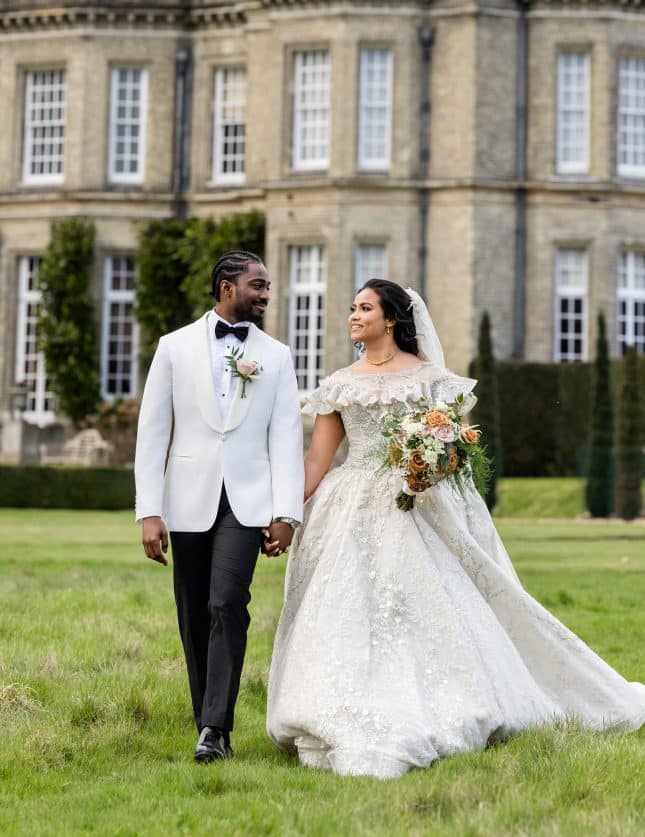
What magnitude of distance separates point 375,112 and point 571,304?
497cm

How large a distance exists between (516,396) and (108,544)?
12.2m

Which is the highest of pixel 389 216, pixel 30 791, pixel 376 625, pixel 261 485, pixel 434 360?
pixel 389 216

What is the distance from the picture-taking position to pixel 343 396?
708cm

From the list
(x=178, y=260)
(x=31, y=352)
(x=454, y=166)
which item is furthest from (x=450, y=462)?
(x=31, y=352)

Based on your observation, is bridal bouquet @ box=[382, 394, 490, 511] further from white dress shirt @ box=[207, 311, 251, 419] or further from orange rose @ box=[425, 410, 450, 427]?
white dress shirt @ box=[207, 311, 251, 419]

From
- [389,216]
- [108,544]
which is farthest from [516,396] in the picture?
[108,544]

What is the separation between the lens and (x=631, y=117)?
30453mm

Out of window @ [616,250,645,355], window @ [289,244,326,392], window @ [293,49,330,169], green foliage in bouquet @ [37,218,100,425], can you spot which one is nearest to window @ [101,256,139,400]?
green foliage in bouquet @ [37,218,100,425]

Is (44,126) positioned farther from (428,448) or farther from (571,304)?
(428,448)

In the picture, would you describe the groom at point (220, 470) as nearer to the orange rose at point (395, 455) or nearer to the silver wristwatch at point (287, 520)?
the silver wristwatch at point (287, 520)

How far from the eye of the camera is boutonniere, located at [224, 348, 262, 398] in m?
6.67

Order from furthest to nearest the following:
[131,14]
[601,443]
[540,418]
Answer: [131,14], [540,418], [601,443]

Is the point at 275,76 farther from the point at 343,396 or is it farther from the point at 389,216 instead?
the point at 343,396

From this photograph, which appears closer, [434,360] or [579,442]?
[434,360]
